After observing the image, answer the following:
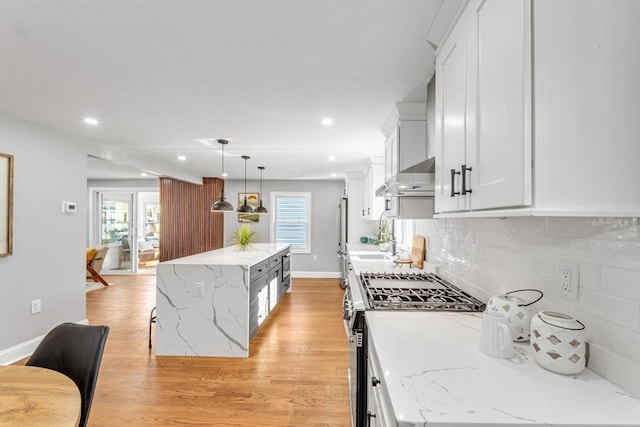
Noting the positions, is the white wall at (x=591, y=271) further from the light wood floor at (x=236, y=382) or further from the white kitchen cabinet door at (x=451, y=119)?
the light wood floor at (x=236, y=382)

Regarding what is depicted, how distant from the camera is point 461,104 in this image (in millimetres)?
1257

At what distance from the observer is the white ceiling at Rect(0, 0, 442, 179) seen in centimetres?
147

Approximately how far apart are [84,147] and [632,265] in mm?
4687

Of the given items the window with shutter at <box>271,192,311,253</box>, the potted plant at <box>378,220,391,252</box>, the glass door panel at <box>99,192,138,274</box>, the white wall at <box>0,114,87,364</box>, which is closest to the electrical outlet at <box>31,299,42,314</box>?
the white wall at <box>0,114,87,364</box>

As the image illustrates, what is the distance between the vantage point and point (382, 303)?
1667mm

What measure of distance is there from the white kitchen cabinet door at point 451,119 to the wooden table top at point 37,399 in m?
1.55

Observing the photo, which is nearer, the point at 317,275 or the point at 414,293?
the point at 414,293

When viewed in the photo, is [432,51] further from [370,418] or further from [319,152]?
[319,152]

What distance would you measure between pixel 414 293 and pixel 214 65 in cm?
181

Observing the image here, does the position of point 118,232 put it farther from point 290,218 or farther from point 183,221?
point 290,218

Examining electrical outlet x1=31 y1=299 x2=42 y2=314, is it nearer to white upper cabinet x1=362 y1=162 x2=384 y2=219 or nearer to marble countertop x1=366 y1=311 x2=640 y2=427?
marble countertop x1=366 y1=311 x2=640 y2=427

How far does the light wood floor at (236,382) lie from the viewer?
86.6 inches

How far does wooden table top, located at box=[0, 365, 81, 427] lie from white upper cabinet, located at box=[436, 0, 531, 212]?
59.3 inches

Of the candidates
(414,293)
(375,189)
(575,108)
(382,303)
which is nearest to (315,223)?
(375,189)
